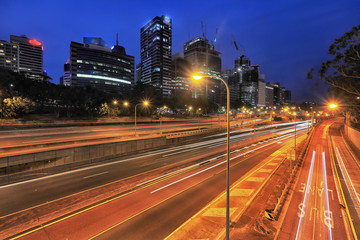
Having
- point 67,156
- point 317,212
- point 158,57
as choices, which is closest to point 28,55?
point 158,57

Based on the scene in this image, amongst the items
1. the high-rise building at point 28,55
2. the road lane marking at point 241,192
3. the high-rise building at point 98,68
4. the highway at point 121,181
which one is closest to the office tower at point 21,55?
the high-rise building at point 28,55

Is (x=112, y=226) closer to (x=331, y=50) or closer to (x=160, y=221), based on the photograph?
(x=160, y=221)

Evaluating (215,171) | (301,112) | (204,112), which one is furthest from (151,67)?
(215,171)

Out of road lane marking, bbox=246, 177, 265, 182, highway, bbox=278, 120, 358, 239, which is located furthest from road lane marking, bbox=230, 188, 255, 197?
highway, bbox=278, 120, 358, 239

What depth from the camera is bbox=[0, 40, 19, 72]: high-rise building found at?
133000 millimetres

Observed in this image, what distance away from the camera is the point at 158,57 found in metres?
172

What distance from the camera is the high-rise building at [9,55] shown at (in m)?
133

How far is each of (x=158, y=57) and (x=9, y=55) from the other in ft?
430

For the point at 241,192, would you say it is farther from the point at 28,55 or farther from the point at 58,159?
the point at 28,55

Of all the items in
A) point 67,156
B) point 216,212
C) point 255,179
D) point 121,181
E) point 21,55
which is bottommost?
point 216,212

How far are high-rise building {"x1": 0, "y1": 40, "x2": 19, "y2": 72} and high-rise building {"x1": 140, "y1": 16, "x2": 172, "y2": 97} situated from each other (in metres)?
114

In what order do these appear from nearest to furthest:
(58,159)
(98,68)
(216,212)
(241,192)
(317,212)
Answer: (216,212) < (317,212) < (241,192) < (58,159) < (98,68)

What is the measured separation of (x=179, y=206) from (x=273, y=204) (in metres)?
7.56

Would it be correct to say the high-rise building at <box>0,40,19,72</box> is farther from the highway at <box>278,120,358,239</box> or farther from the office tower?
the highway at <box>278,120,358,239</box>
